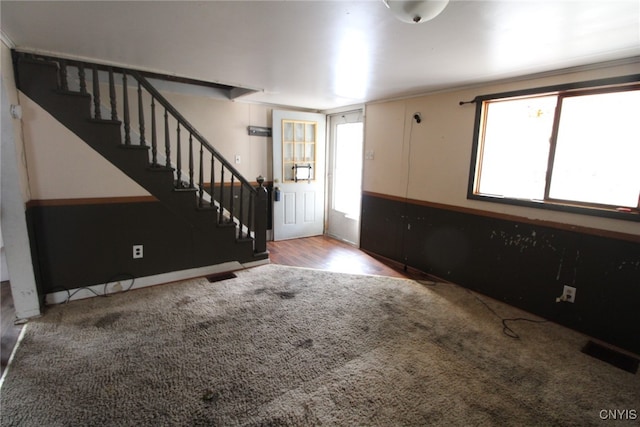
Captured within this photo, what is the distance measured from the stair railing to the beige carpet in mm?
1036

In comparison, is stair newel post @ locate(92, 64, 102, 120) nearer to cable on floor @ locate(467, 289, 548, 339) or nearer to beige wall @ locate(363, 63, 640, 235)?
beige wall @ locate(363, 63, 640, 235)

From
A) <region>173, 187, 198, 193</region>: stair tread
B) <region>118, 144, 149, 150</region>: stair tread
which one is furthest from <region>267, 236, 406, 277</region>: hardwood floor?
<region>118, 144, 149, 150</region>: stair tread

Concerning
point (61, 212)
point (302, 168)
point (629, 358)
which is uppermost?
point (302, 168)

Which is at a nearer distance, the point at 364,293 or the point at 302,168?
the point at 364,293

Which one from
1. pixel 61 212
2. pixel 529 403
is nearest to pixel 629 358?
pixel 529 403

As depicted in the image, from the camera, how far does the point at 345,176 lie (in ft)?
17.1

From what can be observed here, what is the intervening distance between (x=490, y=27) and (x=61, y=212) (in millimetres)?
3731

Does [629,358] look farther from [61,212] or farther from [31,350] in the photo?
[61,212]

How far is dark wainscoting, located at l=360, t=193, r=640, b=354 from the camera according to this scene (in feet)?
7.93

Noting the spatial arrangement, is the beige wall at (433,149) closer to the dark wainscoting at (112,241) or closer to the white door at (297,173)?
the white door at (297,173)

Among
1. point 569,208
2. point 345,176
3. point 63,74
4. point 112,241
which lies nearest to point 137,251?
point 112,241

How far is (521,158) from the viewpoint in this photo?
304 centimetres

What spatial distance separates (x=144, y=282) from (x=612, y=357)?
4.23 meters

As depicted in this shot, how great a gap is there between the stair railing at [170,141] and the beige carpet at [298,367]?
3.40ft
